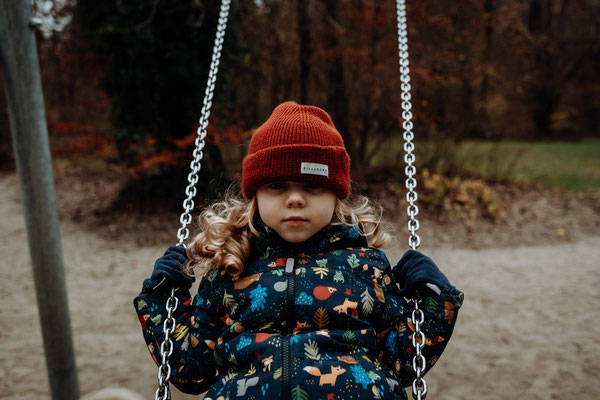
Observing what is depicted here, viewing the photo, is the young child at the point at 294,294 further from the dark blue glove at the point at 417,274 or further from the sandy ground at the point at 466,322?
the sandy ground at the point at 466,322

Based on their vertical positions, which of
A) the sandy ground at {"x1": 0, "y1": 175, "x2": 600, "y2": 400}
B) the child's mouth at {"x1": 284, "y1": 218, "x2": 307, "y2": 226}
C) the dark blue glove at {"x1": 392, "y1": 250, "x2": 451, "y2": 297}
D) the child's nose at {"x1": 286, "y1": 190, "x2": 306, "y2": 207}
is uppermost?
the child's nose at {"x1": 286, "y1": 190, "x2": 306, "y2": 207}

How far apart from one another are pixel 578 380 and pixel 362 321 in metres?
2.73

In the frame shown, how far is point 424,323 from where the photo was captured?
1.69 m

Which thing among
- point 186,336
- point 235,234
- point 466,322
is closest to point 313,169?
point 235,234

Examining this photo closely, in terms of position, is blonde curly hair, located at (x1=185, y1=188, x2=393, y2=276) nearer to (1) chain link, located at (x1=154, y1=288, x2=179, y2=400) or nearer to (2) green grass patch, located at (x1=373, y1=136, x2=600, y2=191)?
(1) chain link, located at (x1=154, y1=288, x2=179, y2=400)

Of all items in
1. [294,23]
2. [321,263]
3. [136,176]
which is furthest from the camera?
[294,23]

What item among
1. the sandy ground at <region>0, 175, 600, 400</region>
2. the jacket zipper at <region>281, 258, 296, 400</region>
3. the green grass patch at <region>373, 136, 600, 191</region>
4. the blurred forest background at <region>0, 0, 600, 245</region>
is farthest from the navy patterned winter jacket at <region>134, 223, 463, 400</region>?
the green grass patch at <region>373, 136, 600, 191</region>

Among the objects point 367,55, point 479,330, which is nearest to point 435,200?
point 367,55

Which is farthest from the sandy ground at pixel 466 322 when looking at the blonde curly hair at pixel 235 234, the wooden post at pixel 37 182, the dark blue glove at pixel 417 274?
the dark blue glove at pixel 417 274

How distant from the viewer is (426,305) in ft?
5.54

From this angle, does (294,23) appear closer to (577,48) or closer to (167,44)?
(167,44)

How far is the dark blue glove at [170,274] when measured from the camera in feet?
5.66

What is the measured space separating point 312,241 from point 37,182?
1752 mm

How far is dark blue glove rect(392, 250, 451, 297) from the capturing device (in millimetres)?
1669
